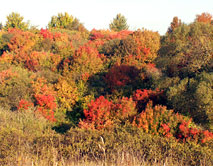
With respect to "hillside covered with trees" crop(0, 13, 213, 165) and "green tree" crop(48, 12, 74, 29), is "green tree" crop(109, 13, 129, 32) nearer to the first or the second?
→ "green tree" crop(48, 12, 74, 29)

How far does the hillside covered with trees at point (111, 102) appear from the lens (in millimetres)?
6680

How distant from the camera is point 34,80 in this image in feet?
56.3

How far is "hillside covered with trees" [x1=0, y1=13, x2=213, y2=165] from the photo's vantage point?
263 inches

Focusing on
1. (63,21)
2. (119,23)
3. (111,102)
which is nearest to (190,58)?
(111,102)

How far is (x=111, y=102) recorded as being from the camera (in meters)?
12.7

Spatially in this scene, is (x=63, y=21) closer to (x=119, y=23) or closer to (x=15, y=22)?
(x=15, y=22)

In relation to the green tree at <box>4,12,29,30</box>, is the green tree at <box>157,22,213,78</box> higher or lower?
lower

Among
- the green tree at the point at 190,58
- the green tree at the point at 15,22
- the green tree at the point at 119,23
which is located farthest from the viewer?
the green tree at the point at 119,23

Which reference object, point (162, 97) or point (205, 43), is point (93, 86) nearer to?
point (162, 97)

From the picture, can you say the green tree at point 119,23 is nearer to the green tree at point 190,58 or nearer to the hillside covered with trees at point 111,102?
the hillside covered with trees at point 111,102

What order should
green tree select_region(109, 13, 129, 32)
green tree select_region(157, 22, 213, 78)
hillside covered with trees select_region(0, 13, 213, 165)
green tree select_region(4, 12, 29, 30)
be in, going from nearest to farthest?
1. hillside covered with trees select_region(0, 13, 213, 165)
2. green tree select_region(157, 22, 213, 78)
3. green tree select_region(4, 12, 29, 30)
4. green tree select_region(109, 13, 129, 32)

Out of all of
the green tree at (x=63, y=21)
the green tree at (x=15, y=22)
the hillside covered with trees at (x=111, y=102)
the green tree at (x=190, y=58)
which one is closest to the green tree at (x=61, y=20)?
the green tree at (x=63, y=21)

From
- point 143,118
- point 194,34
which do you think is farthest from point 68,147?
point 194,34

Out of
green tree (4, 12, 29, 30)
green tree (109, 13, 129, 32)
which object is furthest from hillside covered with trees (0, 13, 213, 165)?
green tree (109, 13, 129, 32)
